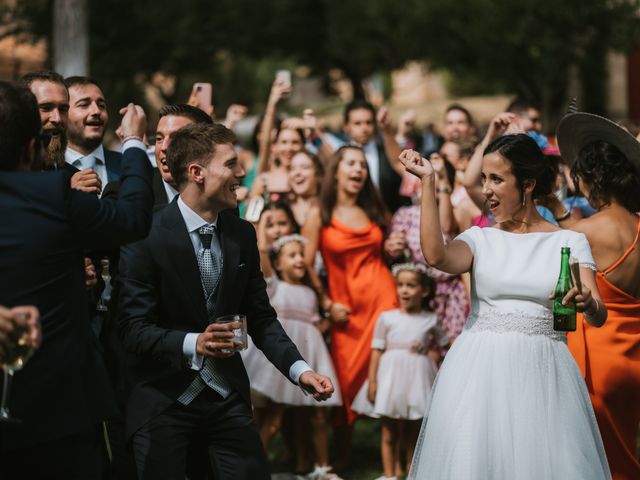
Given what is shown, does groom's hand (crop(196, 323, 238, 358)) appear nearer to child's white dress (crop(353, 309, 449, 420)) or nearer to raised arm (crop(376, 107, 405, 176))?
child's white dress (crop(353, 309, 449, 420))

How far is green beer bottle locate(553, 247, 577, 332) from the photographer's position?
511cm

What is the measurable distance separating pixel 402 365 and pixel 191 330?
10.6 ft

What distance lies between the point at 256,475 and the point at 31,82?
7.53ft

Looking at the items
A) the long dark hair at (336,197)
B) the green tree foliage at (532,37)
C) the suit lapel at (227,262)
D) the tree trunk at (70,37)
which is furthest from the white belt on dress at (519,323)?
the green tree foliage at (532,37)

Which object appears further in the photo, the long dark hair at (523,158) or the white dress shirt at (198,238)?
the long dark hair at (523,158)

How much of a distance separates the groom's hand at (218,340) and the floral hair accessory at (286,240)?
3.54 meters

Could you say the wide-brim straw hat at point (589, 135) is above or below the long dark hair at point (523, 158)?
above

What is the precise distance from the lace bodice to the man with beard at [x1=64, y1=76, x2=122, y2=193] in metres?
1.99

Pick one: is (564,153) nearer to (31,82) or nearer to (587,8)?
(31,82)

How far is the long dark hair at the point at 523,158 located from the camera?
5.44 meters

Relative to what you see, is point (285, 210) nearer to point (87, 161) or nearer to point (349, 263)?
point (349, 263)

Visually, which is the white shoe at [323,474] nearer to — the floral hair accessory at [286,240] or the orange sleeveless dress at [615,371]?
the floral hair accessory at [286,240]

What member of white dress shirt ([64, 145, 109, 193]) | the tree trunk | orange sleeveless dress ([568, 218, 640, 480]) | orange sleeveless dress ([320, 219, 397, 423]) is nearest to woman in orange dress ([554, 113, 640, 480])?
orange sleeveless dress ([568, 218, 640, 480])

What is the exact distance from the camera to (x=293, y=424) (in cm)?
825
